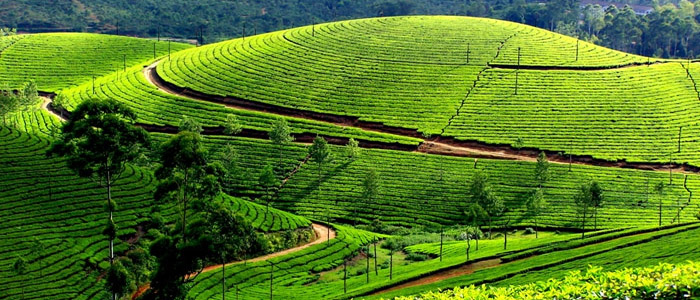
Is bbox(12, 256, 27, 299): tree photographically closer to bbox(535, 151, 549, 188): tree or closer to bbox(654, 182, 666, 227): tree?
bbox(535, 151, 549, 188): tree

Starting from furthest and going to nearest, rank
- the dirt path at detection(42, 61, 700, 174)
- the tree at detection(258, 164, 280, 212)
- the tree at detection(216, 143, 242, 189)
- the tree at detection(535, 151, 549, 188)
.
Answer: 1. the dirt path at detection(42, 61, 700, 174)
2. the tree at detection(216, 143, 242, 189)
3. the tree at detection(535, 151, 549, 188)
4. the tree at detection(258, 164, 280, 212)

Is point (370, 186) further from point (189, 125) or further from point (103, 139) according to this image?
point (103, 139)

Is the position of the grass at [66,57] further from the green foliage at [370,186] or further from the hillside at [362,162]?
the green foliage at [370,186]

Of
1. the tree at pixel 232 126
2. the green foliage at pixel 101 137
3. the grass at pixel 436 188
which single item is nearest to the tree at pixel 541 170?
the grass at pixel 436 188

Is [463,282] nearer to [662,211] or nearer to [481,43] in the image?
[662,211]

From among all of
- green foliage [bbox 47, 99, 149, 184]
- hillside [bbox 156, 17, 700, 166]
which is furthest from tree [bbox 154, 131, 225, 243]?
hillside [bbox 156, 17, 700, 166]
